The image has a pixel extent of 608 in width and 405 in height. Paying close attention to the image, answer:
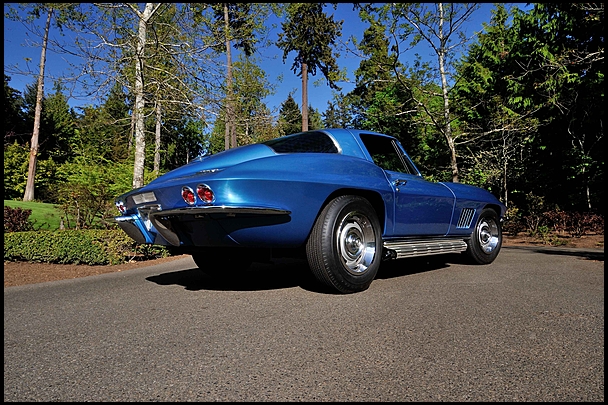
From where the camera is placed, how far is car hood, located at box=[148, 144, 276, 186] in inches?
124

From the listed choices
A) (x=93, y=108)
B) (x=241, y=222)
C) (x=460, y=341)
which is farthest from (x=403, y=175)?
(x=93, y=108)

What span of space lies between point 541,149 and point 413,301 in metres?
16.1

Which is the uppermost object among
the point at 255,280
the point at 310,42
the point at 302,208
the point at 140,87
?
the point at 310,42

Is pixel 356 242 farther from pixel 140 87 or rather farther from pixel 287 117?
pixel 287 117

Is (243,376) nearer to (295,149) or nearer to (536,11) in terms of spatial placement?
(295,149)

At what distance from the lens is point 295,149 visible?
343 cm

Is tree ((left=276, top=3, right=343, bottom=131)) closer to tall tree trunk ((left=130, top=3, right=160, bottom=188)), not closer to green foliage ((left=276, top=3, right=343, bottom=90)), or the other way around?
green foliage ((left=276, top=3, right=343, bottom=90))

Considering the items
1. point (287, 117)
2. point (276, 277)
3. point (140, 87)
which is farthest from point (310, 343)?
point (287, 117)

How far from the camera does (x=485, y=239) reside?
5367 millimetres

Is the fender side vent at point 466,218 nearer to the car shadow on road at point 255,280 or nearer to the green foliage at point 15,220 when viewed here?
the car shadow on road at point 255,280

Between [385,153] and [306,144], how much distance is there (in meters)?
1.19

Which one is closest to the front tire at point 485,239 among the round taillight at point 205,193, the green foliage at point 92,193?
the round taillight at point 205,193

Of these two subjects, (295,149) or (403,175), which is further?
(403,175)

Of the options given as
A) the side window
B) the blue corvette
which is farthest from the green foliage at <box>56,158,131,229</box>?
the side window
